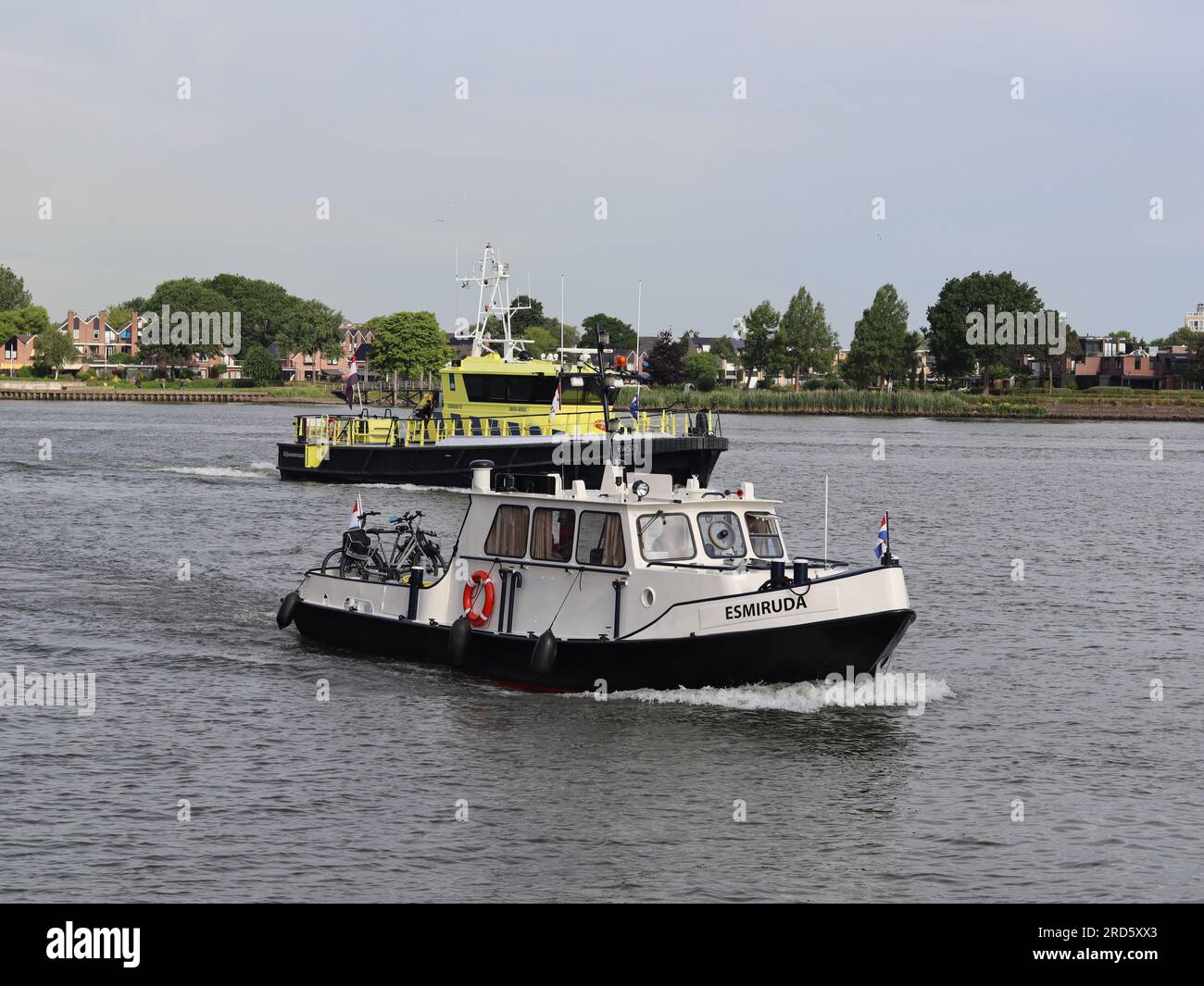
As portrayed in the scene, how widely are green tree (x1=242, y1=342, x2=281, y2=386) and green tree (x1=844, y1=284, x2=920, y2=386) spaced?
71.3m

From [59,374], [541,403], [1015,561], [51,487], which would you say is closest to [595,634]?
[1015,561]

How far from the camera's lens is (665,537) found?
66.9 ft

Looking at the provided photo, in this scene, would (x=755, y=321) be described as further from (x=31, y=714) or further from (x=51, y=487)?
(x=31, y=714)

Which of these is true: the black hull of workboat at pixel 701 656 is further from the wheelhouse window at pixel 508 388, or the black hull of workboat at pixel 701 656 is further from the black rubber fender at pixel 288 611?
the wheelhouse window at pixel 508 388

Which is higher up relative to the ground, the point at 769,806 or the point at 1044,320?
the point at 1044,320

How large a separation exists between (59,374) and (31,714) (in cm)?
18666

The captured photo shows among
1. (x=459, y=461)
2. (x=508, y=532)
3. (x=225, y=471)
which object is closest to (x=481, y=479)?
Answer: (x=508, y=532)

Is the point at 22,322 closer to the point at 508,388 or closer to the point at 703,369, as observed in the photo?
the point at 703,369

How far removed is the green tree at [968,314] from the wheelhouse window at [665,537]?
142049 mm

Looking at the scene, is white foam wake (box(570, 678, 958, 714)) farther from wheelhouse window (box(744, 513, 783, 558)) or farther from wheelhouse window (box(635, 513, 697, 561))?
wheelhouse window (box(744, 513, 783, 558))

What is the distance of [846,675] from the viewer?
19812 millimetres

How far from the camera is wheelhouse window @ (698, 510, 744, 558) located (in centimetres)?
2058

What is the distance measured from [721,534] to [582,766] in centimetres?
444
